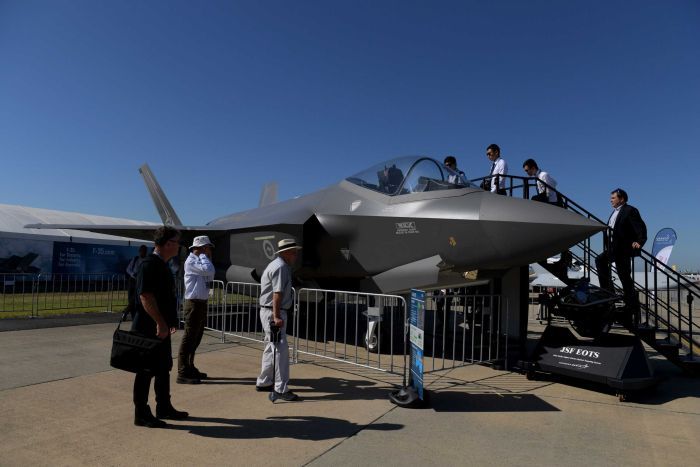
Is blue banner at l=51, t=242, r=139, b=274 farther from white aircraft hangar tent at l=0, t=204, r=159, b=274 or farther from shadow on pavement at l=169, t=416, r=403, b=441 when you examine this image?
shadow on pavement at l=169, t=416, r=403, b=441

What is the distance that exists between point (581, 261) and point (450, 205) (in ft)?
10.3

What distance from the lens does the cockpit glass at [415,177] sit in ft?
21.8

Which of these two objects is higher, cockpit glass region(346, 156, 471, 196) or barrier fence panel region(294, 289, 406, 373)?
cockpit glass region(346, 156, 471, 196)

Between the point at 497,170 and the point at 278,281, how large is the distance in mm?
5420

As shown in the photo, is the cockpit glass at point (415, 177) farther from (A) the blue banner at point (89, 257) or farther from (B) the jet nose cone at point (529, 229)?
(A) the blue banner at point (89, 257)

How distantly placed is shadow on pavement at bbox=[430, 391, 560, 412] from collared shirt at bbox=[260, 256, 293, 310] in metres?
1.88

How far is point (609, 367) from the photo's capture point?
16.9 ft

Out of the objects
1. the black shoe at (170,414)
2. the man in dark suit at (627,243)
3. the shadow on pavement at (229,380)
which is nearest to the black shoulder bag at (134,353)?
the black shoe at (170,414)

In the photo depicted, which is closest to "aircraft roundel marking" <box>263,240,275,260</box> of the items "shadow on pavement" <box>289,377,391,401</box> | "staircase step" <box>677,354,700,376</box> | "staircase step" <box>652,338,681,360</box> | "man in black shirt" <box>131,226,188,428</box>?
"shadow on pavement" <box>289,377,391,401</box>

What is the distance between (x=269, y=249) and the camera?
8.46 metres

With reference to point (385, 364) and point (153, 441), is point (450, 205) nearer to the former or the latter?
point (385, 364)

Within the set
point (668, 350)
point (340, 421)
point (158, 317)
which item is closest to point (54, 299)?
point (158, 317)

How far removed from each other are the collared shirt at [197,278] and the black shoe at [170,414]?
1.71 meters

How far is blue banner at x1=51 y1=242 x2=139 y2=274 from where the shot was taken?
23.2 metres
